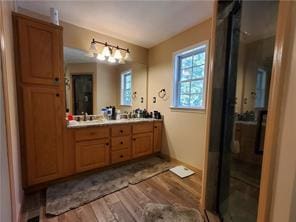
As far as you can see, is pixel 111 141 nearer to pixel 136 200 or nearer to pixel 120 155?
pixel 120 155

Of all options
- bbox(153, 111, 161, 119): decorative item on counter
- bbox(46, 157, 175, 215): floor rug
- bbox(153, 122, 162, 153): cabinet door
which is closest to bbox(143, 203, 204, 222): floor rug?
bbox(46, 157, 175, 215): floor rug

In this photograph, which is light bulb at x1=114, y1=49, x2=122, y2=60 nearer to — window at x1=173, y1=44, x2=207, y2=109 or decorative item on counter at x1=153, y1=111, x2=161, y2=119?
window at x1=173, y1=44, x2=207, y2=109

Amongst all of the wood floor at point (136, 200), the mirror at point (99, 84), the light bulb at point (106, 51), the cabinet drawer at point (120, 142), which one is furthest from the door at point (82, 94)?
the wood floor at point (136, 200)

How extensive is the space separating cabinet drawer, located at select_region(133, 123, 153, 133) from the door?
33.9 inches

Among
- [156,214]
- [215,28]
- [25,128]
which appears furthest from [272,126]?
[25,128]

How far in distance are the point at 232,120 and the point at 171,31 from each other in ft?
6.35

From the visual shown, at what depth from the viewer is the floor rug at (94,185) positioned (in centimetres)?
161

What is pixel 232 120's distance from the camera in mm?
1375

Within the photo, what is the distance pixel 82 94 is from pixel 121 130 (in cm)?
92

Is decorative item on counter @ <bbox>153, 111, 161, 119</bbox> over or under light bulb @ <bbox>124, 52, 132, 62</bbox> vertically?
under

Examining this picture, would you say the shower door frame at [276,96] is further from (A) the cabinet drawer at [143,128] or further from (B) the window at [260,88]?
(A) the cabinet drawer at [143,128]

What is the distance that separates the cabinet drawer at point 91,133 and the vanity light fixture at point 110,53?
130cm

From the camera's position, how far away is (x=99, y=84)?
8.98 feet

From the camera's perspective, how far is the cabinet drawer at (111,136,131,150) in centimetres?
241
